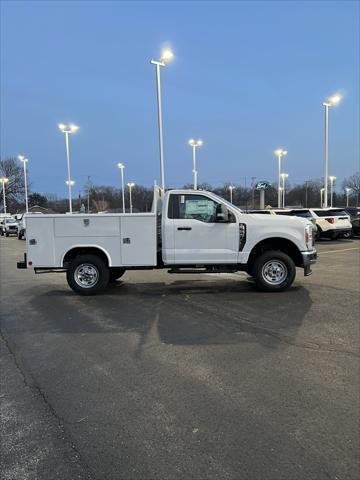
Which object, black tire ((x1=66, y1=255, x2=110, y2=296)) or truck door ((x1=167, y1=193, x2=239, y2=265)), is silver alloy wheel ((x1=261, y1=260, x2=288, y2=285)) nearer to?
truck door ((x1=167, y1=193, x2=239, y2=265))

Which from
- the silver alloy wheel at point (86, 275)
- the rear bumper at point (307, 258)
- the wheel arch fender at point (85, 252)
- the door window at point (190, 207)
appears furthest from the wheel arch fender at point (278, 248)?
the silver alloy wheel at point (86, 275)

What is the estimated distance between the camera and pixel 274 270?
9.48m

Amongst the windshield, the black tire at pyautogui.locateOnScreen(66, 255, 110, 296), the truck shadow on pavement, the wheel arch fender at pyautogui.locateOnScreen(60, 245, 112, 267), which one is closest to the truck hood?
the truck shadow on pavement

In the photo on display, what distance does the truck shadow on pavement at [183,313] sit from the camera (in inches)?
247

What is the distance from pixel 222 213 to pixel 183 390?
18.3ft

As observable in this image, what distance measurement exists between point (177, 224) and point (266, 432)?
20.9 ft

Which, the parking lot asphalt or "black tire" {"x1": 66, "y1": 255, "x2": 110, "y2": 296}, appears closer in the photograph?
the parking lot asphalt

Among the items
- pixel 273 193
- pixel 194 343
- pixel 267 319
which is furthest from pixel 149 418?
pixel 273 193

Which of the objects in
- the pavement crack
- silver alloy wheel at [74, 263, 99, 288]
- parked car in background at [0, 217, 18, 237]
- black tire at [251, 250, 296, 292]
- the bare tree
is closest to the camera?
the pavement crack

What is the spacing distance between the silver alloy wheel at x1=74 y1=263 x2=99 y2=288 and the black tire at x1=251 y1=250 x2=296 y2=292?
3519 millimetres

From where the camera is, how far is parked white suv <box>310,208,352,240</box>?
2225 cm

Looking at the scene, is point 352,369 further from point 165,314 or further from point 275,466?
point 165,314

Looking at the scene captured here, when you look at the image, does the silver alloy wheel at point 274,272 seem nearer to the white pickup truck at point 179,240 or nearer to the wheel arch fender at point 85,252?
the white pickup truck at point 179,240

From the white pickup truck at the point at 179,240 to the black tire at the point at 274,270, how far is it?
2 cm
